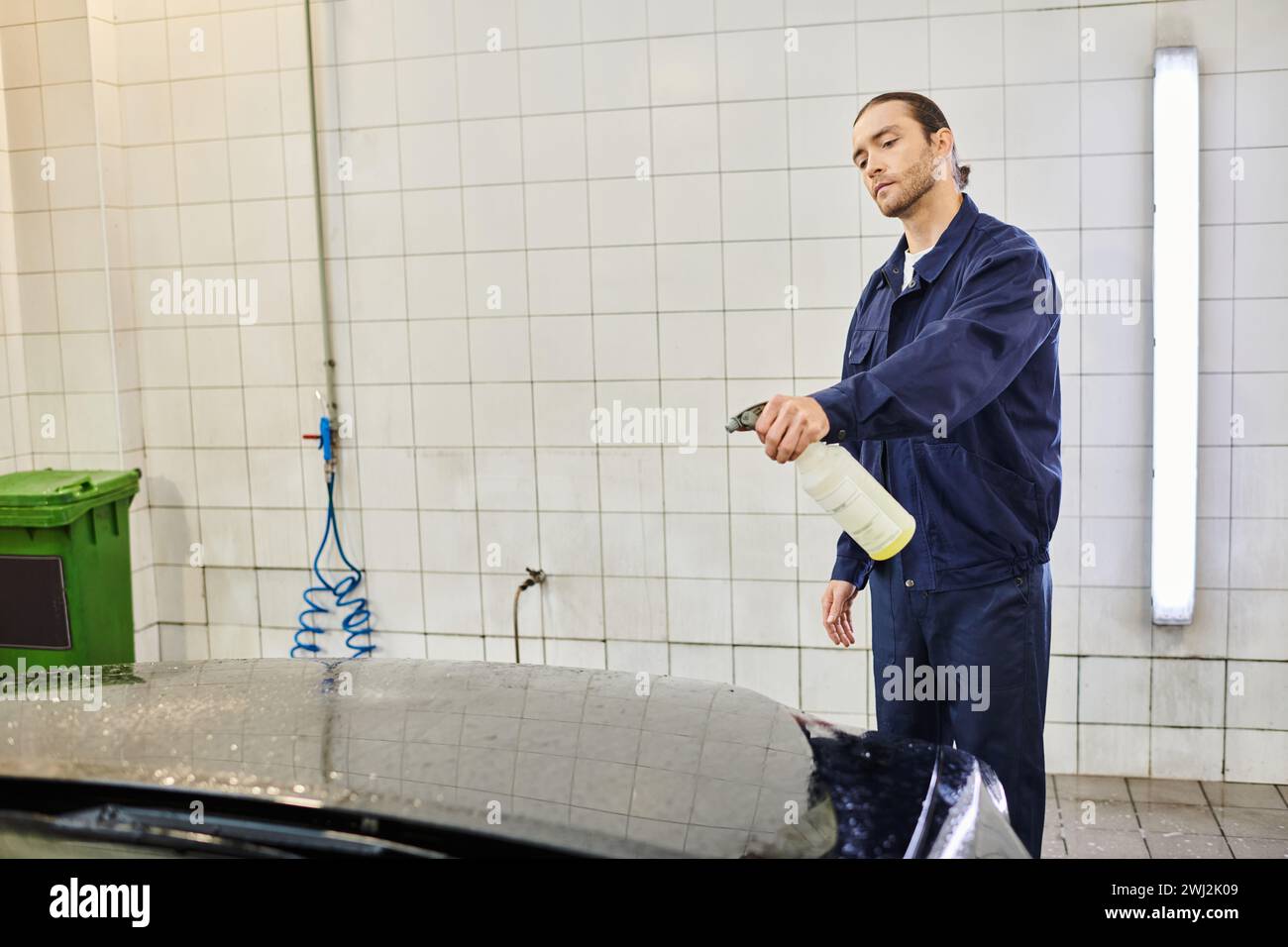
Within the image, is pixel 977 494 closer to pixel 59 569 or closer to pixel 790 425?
pixel 790 425

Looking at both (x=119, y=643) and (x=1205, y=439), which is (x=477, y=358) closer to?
(x=119, y=643)

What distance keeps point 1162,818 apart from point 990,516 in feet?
5.46

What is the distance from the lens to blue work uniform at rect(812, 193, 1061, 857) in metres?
2.47

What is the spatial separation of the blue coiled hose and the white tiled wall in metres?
0.05

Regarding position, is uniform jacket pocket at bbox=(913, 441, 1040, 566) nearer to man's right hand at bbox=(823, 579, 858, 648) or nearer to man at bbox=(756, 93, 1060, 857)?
man at bbox=(756, 93, 1060, 857)

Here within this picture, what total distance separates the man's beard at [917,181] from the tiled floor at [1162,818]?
1.89 m

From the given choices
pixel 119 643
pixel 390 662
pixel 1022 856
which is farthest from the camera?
pixel 119 643

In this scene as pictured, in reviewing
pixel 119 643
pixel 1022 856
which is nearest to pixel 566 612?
pixel 119 643

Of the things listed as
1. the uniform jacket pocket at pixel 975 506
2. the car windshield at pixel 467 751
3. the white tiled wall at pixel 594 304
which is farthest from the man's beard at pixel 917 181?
the car windshield at pixel 467 751

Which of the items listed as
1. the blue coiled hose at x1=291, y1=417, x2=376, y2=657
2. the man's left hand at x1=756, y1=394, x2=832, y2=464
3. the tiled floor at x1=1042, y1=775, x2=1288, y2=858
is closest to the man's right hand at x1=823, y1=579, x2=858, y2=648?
the man's left hand at x1=756, y1=394, x2=832, y2=464

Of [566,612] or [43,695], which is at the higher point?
[43,695]

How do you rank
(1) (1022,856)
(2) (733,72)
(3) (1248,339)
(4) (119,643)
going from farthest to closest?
(4) (119,643), (2) (733,72), (3) (1248,339), (1) (1022,856)

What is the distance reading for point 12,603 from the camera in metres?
4.09

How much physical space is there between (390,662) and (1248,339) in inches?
121
